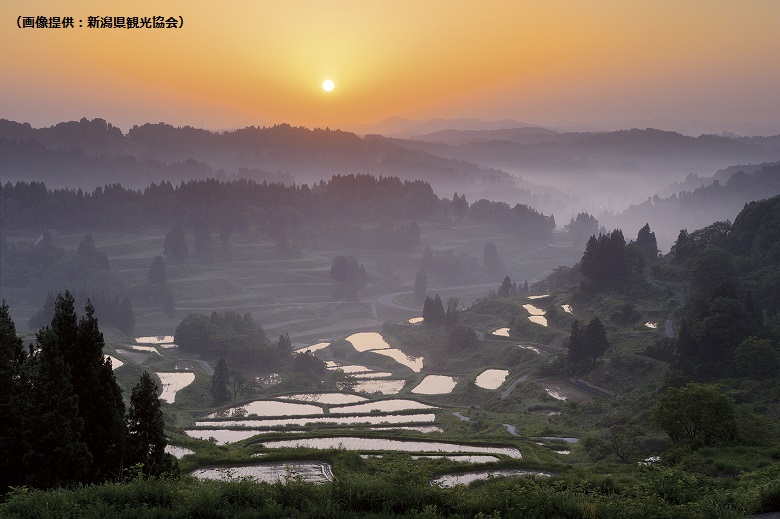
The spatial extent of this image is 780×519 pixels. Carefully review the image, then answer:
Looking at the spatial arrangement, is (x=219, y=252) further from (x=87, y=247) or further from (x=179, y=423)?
(x=179, y=423)

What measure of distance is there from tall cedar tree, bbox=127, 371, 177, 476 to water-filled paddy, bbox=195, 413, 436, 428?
26935 millimetres

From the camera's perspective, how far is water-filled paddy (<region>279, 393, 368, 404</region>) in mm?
60812

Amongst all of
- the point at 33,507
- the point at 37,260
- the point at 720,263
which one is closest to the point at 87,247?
the point at 37,260

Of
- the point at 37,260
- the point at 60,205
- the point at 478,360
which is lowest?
the point at 478,360

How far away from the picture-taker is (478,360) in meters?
80.1

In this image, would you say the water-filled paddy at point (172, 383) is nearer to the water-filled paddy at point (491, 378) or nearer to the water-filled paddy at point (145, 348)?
the water-filled paddy at point (145, 348)

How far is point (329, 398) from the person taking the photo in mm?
62406

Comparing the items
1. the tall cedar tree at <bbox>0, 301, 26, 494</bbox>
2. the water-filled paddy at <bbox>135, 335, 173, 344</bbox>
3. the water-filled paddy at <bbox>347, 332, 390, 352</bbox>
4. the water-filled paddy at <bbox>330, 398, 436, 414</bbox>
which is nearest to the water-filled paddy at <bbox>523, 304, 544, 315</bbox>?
the water-filled paddy at <bbox>347, 332, 390, 352</bbox>

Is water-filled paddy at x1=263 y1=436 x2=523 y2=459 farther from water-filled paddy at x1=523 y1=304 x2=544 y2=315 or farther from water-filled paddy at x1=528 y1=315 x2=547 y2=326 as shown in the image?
water-filled paddy at x1=523 y1=304 x2=544 y2=315

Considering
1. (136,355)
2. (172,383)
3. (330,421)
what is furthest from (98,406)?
(136,355)

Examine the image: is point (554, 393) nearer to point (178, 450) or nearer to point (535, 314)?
point (535, 314)

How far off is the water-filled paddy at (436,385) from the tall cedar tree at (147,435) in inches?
1852

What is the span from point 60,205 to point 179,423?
144965 millimetres

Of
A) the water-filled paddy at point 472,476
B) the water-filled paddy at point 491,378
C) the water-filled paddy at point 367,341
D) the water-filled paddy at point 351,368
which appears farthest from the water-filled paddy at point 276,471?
the water-filled paddy at point 367,341
